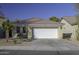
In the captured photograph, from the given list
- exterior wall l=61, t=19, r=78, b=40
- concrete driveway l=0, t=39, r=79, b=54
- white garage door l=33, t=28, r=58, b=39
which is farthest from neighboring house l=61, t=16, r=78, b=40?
white garage door l=33, t=28, r=58, b=39

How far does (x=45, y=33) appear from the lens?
16281 mm

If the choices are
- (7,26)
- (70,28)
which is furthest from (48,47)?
(7,26)

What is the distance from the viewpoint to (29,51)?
51.3 feet

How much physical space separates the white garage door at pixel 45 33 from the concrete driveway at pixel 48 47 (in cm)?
24

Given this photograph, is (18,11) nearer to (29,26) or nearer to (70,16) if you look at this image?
(29,26)

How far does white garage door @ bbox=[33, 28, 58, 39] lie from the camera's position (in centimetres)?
1608

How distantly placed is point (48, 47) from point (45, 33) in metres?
0.86

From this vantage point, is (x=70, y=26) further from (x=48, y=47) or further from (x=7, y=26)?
(x=7, y=26)

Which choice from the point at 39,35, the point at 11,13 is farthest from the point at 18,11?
the point at 39,35

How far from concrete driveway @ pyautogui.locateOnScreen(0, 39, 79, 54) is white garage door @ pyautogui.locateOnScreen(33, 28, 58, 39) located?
0.78ft

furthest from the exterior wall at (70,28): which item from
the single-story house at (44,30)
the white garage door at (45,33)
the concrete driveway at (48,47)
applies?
the white garage door at (45,33)

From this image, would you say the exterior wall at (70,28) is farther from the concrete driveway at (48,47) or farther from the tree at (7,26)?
the tree at (7,26)

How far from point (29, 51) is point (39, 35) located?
1.05m

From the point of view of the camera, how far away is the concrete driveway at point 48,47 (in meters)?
15.7
